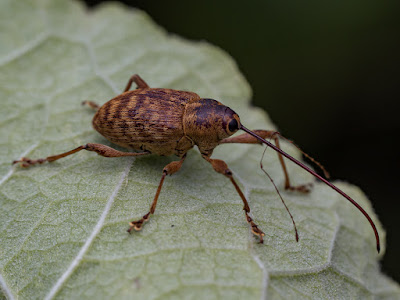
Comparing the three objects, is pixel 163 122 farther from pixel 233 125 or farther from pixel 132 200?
pixel 132 200

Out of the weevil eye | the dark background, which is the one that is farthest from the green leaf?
the dark background

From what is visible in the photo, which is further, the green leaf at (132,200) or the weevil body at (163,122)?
the weevil body at (163,122)

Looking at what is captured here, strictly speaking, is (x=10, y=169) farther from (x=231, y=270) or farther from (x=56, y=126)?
(x=231, y=270)

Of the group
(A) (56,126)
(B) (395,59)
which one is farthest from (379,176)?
(A) (56,126)

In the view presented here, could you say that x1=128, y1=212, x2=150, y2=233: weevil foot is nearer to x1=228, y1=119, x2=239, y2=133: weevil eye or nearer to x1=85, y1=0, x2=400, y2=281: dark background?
x1=228, y1=119, x2=239, y2=133: weevil eye

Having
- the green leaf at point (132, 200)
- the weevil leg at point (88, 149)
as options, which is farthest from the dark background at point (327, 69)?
the weevil leg at point (88, 149)

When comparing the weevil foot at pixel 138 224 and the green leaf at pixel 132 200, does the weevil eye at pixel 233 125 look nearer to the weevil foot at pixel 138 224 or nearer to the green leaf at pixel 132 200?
the green leaf at pixel 132 200
